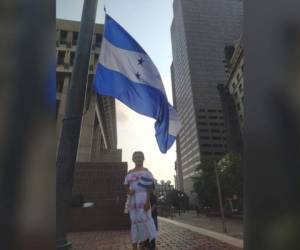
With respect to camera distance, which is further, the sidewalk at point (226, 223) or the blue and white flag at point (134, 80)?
the sidewalk at point (226, 223)

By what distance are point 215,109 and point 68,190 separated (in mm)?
132254

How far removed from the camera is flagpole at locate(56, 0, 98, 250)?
4543mm

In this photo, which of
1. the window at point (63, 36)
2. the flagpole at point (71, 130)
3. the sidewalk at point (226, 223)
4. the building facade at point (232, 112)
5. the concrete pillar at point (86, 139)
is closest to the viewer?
the flagpole at point (71, 130)

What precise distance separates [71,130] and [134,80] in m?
2.29

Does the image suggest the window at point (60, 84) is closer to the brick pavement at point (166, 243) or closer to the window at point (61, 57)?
the window at point (61, 57)

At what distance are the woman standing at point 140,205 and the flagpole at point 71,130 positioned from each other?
930 mm

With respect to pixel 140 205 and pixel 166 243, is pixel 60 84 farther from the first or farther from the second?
pixel 140 205

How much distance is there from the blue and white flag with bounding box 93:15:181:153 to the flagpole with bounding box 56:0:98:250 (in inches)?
29.4

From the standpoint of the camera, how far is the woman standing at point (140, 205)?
4.68m

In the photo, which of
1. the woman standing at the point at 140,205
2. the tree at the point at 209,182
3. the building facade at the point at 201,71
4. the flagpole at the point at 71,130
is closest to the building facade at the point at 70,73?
the flagpole at the point at 71,130
